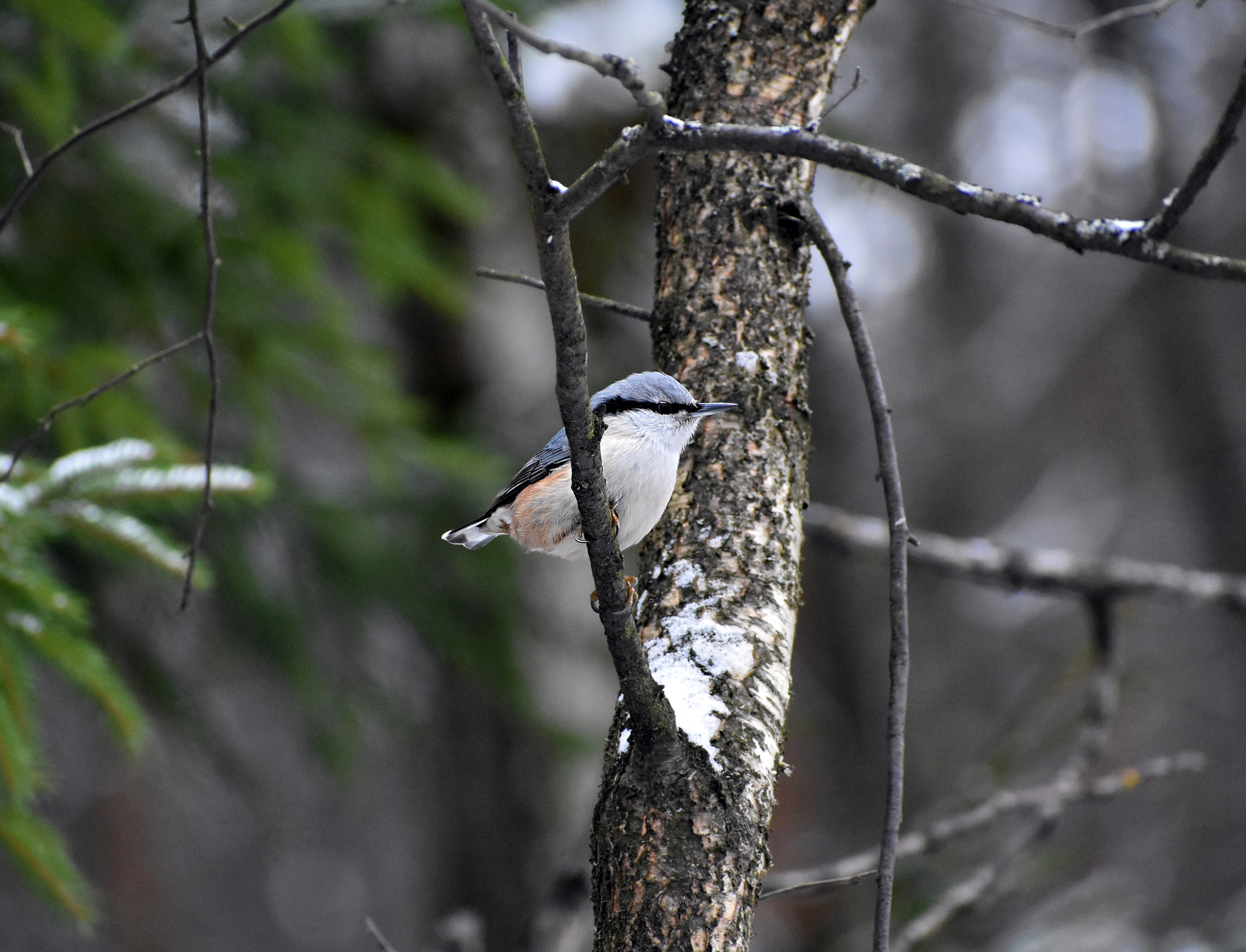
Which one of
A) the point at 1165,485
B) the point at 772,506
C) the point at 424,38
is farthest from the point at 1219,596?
the point at 1165,485

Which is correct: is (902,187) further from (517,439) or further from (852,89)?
(517,439)

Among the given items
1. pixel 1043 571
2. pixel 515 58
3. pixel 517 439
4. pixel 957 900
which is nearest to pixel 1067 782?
pixel 957 900

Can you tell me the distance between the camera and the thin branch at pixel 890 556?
1459 millimetres

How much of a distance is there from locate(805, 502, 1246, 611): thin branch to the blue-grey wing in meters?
0.99

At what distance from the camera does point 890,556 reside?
1595mm

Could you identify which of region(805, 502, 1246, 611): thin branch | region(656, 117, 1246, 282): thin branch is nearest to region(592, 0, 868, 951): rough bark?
region(656, 117, 1246, 282): thin branch

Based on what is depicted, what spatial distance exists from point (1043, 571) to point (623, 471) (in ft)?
6.09

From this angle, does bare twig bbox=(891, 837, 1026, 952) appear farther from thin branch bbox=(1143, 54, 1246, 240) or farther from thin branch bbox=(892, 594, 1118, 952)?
thin branch bbox=(1143, 54, 1246, 240)

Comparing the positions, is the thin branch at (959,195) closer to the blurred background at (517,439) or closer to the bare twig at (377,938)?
the blurred background at (517,439)

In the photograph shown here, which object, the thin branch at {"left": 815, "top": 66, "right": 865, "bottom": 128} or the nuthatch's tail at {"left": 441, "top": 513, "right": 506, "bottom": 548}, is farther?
the nuthatch's tail at {"left": 441, "top": 513, "right": 506, "bottom": 548}

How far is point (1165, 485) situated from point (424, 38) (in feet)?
26.4

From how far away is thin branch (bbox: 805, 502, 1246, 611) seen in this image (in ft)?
10.3

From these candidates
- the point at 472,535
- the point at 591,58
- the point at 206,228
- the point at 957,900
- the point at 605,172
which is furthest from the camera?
the point at 472,535

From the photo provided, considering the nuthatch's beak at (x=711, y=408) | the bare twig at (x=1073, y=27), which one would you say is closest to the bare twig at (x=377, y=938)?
the nuthatch's beak at (x=711, y=408)
